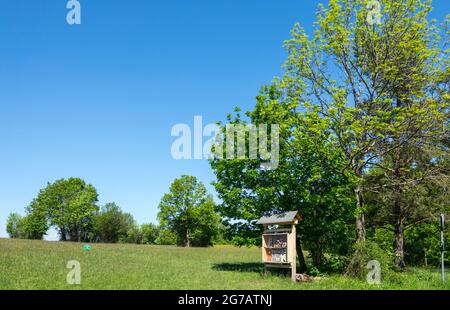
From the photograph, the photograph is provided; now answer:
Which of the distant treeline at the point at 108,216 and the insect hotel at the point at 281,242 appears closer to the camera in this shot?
the insect hotel at the point at 281,242

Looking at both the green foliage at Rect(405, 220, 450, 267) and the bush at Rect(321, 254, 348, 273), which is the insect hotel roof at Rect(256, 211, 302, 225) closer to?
the bush at Rect(321, 254, 348, 273)

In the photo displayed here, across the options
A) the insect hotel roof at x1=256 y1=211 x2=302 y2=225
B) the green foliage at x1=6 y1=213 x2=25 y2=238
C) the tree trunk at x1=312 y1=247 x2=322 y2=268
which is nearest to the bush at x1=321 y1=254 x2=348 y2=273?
the tree trunk at x1=312 y1=247 x2=322 y2=268

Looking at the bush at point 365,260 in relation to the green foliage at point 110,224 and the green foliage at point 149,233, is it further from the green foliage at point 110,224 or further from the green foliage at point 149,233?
the green foliage at point 149,233

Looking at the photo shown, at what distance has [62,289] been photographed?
15781 mm

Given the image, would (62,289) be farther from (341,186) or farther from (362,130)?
(362,130)

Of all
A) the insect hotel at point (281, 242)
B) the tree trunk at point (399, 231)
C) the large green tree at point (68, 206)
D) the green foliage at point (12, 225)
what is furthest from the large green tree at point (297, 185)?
the green foliage at point (12, 225)

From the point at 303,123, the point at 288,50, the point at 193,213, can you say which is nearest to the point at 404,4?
the point at 288,50

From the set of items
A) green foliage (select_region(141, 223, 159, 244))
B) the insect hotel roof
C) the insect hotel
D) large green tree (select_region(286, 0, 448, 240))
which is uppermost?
large green tree (select_region(286, 0, 448, 240))

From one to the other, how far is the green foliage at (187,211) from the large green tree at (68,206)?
19.5 m

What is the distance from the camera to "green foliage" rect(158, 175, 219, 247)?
85375mm

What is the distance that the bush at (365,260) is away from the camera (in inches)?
856

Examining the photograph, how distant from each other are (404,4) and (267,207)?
15025 mm

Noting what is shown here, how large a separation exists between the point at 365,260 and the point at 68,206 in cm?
8267

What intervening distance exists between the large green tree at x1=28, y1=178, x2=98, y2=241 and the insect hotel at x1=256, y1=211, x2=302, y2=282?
251ft
